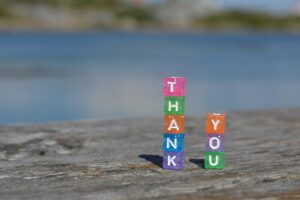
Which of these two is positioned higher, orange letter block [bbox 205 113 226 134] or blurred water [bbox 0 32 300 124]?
blurred water [bbox 0 32 300 124]

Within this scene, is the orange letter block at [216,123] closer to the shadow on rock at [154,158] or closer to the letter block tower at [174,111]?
the letter block tower at [174,111]

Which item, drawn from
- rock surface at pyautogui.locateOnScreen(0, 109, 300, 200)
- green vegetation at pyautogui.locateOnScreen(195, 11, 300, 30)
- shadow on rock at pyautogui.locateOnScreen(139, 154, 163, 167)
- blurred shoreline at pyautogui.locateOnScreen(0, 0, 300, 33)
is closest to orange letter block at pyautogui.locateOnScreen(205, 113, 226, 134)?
rock surface at pyautogui.locateOnScreen(0, 109, 300, 200)

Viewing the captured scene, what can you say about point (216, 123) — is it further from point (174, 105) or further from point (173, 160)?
point (173, 160)

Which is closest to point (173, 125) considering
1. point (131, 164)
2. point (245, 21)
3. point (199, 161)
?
point (131, 164)

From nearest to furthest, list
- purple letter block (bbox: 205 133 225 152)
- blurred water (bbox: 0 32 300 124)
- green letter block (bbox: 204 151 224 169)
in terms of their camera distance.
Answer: purple letter block (bbox: 205 133 225 152) → green letter block (bbox: 204 151 224 169) → blurred water (bbox: 0 32 300 124)

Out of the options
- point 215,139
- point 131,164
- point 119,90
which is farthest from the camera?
point 119,90

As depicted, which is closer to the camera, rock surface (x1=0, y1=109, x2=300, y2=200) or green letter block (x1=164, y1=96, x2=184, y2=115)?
rock surface (x1=0, y1=109, x2=300, y2=200)

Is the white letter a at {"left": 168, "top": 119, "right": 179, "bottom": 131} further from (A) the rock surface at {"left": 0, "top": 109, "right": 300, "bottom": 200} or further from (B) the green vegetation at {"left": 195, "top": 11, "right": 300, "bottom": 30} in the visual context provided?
(B) the green vegetation at {"left": 195, "top": 11, "right": 300, "bottom": 30}
